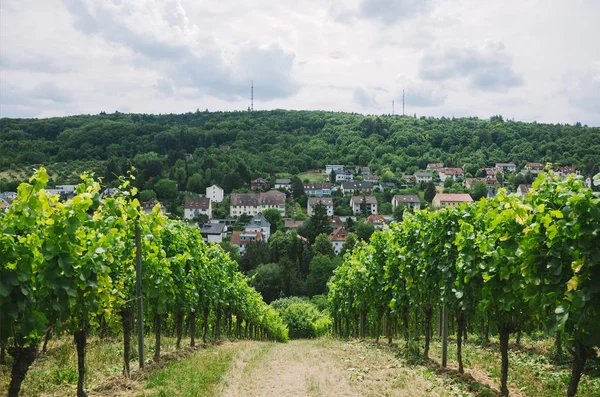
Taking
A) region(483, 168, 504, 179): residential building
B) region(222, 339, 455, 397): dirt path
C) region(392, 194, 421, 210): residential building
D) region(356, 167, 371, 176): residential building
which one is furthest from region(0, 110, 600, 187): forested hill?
region(222, 339, 455, 397): dirt path

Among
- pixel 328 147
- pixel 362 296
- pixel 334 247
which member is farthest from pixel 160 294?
pixel 328 147

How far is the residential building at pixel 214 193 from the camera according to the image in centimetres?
11881

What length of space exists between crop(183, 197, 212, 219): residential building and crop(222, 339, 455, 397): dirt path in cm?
9377

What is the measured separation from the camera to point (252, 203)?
110 m

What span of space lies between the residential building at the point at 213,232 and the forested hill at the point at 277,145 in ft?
92.6

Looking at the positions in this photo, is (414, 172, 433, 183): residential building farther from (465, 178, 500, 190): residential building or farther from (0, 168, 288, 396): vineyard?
(0, 168, 288, 396): vineyard

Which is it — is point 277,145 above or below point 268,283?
above

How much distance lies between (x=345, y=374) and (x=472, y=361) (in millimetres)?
3942

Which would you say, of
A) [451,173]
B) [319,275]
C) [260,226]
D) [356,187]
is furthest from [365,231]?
[451,173]

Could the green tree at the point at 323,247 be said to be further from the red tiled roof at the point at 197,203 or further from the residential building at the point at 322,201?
the red tiled roof at the point at 197,203

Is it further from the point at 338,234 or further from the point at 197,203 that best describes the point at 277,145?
the point at 338,234

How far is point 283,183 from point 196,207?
31.7 metres

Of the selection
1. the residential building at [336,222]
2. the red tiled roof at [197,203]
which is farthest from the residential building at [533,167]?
the red tiled roof at [197,203]

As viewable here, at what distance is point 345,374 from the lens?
10703 millimetres
